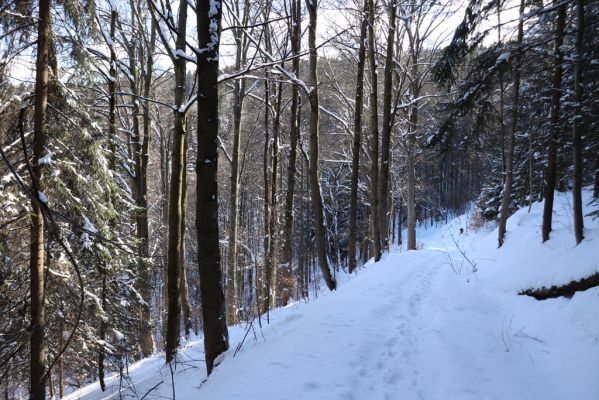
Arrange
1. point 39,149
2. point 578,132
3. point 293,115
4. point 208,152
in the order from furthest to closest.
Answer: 1. point 293,115
2. point 578,132
3. point 39,149
4. point 208,152

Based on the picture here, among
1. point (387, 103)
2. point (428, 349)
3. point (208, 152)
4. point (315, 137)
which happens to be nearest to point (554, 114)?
point (315, 137)

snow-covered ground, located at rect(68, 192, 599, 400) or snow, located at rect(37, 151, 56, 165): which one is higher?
snow, located at rect(37, 151, 56, 165)

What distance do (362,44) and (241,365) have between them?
11.0 meters

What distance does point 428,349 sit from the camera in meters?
4.78

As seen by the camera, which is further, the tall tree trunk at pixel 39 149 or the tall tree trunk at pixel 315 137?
the tall tree trunk at pixel 315 137

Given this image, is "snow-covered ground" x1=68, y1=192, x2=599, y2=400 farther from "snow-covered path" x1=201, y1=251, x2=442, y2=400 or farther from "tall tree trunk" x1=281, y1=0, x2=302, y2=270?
"tall tree trunk" x1=281, y1=0, x2=302, y2=270

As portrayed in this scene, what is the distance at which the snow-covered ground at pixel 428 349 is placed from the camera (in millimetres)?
3729

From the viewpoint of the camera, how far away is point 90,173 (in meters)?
7.22

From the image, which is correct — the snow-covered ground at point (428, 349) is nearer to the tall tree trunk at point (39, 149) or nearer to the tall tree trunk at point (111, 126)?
the tall tree trunk at point (111, 126)

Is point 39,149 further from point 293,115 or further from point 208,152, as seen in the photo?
point 293,115

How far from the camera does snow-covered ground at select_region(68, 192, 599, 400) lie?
12.2 ft

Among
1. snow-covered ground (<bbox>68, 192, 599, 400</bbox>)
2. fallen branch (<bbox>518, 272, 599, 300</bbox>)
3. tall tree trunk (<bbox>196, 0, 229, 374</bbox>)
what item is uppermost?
tall tree trunk (<bbox>196, 0, 229, 374</bbox>)

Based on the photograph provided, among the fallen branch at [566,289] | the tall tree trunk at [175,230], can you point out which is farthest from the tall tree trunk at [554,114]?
the tall tree trunk at [175,230]

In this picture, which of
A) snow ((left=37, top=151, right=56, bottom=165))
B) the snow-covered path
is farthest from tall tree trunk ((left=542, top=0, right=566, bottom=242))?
snow ((left=37, top=151, right=56, bottom=165))
